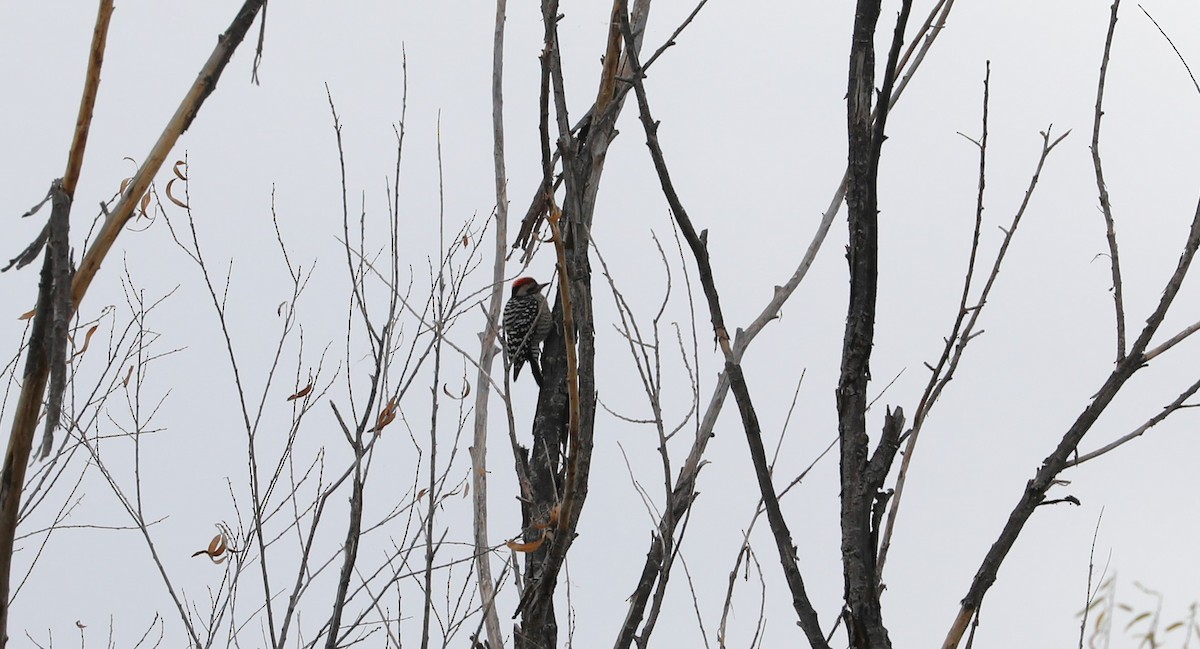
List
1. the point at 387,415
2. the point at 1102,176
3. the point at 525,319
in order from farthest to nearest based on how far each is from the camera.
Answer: the point at 525,319, the point at 387,415, the point at 1102,176

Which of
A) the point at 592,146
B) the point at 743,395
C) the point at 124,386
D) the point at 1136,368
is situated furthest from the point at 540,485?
the point at 124,386

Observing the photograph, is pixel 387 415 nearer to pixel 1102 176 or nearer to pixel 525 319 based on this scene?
pixel 1102 176

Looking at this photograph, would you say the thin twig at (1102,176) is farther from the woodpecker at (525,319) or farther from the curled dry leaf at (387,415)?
the woodpecker at (525,319)

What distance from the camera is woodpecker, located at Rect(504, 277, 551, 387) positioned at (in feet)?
18.8

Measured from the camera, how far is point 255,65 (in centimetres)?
111

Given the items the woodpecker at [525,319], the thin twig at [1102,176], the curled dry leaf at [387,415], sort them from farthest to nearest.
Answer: the woodpecker at [525,319] < the curled dry leaf at [387,415] < the thin twig at [1102,176]

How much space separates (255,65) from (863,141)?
831mm

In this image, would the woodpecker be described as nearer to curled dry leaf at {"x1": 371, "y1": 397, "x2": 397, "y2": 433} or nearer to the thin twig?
Result: curled dry leaf at {"x1": 371, "y1": 397, "x2": 397, "y2": 433}

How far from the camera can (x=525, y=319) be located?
254 inches

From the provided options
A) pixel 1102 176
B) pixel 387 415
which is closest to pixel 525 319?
pixel 387 415

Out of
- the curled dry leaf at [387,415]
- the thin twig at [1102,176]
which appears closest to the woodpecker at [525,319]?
the curled dry leaf at [387,415]

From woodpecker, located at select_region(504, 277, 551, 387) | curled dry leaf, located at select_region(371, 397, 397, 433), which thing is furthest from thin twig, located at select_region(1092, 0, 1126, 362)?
woodpecker, located at select_region(504, 277, 551, 387)

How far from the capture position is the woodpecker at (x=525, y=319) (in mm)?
5730

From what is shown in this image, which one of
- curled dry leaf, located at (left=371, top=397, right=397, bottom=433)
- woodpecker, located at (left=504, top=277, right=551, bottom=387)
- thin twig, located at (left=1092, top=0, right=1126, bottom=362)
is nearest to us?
thin twig, located at (left=1092, top=0, right=1126, bottom=362)
